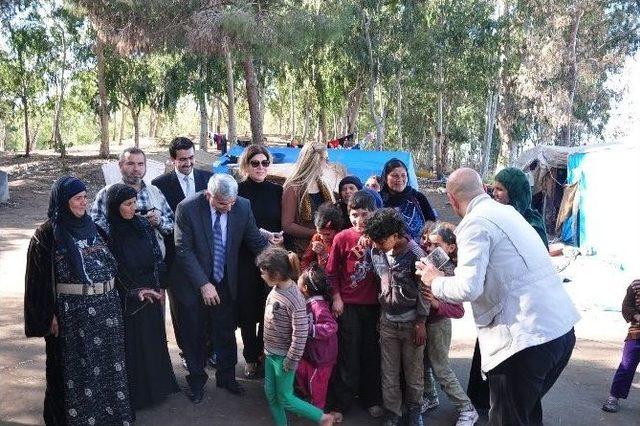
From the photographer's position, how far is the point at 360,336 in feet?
12.6

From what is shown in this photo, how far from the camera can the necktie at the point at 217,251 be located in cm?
392

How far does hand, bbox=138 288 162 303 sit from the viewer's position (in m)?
3.63

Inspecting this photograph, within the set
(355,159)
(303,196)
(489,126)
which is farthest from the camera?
(489,126)

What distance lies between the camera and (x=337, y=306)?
3678mm

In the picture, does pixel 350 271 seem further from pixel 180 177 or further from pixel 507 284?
pixel 180 177

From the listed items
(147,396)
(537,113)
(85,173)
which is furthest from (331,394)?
(537,113)

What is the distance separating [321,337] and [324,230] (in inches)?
27.0

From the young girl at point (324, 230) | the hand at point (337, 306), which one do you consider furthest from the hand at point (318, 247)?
the hand at point (337, 306)

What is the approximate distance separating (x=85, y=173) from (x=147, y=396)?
689 inches

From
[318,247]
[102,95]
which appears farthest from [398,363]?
[102,95]

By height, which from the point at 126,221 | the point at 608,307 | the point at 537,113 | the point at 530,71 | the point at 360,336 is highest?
the point at 530,71

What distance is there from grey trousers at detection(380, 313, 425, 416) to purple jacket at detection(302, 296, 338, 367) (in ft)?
1.00

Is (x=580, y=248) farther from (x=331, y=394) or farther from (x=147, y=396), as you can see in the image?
(x=147, y=396)

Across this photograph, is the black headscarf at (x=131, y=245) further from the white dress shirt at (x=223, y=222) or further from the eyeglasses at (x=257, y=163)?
the eyeglasses at (x=257, y=163)
